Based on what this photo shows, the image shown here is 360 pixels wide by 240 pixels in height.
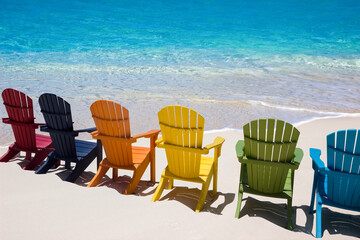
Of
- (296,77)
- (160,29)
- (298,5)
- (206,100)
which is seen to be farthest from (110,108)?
(298,5)

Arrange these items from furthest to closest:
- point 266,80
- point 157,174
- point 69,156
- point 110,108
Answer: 1. point 266,80
2. point 157,174
3. point 69,156
4. point 110,108

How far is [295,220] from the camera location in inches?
135

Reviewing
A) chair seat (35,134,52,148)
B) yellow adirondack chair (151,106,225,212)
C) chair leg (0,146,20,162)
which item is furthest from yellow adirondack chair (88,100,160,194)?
chair leg (0,146,20,162)

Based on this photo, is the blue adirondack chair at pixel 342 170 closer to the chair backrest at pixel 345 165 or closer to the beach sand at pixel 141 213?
the chair backrest at pixel 345 165

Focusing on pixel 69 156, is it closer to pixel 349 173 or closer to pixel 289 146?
pixel 289 146

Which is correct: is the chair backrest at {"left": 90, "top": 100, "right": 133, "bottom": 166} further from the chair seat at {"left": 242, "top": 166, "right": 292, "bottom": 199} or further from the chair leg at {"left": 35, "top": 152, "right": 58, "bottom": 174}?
the chair seat at {"left": 242, "top": 166, "right": 292, "bottom": 199}

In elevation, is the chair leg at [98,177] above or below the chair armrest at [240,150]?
below

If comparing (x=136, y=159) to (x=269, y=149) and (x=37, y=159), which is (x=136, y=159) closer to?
(x=37, y=159)

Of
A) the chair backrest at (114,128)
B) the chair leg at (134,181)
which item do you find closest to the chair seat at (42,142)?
the chair backrest at (114,128)

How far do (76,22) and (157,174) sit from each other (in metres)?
20.6

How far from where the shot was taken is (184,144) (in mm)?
3498

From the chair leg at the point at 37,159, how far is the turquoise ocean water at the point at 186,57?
2.07 metres

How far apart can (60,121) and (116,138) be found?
72 cm

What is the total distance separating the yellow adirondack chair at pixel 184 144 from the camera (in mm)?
3381
